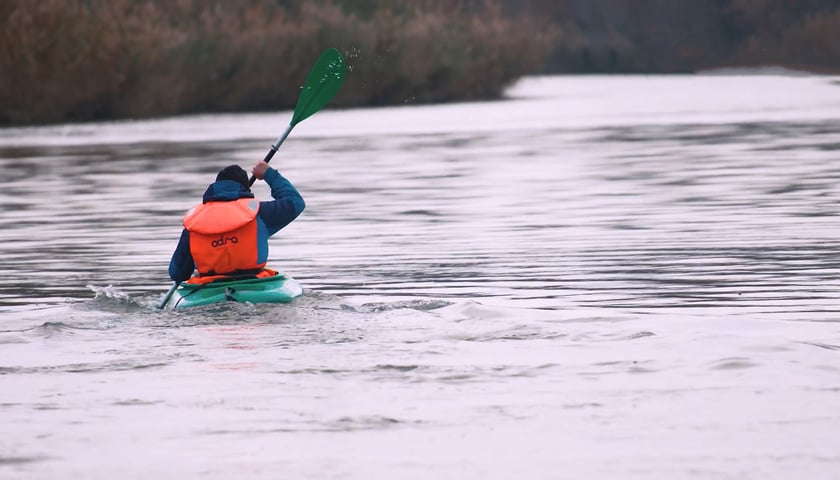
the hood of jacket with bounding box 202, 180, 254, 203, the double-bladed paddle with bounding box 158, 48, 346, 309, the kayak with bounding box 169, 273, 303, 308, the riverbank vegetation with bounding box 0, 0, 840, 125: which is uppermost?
the double-bladed paddle with bounding box 158, 48, 346, 309

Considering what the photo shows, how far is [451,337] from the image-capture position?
9539 mm

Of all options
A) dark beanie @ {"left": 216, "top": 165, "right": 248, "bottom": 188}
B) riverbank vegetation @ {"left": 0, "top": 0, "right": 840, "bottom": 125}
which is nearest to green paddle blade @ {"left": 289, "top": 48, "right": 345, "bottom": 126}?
dark beanie @ {"left": 216, "top": 165, "right": 248, "bottom": 188}

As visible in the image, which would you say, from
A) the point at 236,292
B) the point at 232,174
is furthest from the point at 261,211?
the point at 236,292

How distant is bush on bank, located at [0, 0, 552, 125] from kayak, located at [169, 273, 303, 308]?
27.9 metres

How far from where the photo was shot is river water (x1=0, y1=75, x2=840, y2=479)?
700 cm

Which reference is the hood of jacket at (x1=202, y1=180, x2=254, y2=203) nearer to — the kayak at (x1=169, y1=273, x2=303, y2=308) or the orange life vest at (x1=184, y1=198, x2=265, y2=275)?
the orange life vest at (x1=184, y1=198, x2=265, y2=275)

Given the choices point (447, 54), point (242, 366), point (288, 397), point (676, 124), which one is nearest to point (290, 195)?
point (242, 366)

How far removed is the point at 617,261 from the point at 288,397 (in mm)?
5634

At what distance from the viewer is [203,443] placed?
716 cm

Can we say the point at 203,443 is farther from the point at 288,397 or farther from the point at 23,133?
the point at 23,133

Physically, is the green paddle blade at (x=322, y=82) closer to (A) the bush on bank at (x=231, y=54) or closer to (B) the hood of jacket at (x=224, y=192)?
(B) the hood of jacket at (x=224, y=192)

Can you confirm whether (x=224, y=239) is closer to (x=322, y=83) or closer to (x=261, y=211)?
(x=261, y=211)

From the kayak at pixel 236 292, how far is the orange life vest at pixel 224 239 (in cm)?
10

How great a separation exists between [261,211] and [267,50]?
3298 centimetres
